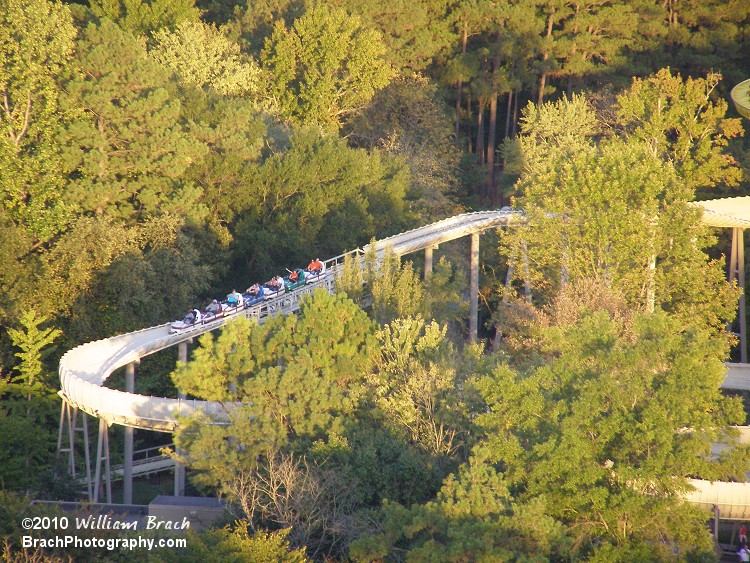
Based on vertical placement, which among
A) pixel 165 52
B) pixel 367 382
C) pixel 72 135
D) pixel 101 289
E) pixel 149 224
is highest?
pixel 165 52

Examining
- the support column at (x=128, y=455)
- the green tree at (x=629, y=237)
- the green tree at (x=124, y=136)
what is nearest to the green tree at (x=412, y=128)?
the green tree at (x=124, y=136)

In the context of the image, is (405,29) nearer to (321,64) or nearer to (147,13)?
(321,64)

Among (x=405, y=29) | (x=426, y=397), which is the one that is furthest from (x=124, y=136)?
(x=405, y=29)

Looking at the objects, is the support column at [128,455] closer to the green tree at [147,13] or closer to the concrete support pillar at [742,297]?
the concrete support pillar at [742,297]

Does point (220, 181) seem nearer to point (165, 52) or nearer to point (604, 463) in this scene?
point (165, 52)

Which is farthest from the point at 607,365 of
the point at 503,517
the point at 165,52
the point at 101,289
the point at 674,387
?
the point at 165,52

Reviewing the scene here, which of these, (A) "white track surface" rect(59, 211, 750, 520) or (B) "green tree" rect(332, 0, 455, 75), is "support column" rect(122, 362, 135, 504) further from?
(B) "green tree" rect(332, 0, 455, 75)
